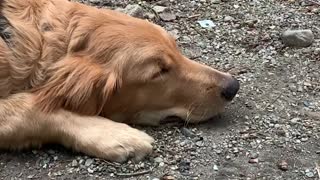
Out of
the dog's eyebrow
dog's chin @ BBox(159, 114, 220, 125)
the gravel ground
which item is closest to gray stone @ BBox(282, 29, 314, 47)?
the gravel ground

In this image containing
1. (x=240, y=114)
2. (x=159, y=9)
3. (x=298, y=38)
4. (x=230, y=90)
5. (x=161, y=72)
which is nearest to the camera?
(x=161, y=72)

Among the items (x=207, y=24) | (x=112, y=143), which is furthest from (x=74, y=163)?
(x=207, y=24)

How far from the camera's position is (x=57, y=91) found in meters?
3.88

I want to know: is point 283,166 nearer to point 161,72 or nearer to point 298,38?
point 161,72

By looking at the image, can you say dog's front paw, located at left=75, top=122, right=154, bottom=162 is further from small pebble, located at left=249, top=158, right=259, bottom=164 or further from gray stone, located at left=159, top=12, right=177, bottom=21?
gray stone, located at left=159, top=12, right=177, bottom=21

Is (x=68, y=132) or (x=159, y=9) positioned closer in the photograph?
(x=68, y=132)

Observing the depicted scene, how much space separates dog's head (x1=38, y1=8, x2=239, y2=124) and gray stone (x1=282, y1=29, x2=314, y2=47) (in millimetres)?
1179

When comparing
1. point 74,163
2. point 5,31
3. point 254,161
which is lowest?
point 74,163

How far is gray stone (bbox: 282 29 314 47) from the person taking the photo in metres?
5.20

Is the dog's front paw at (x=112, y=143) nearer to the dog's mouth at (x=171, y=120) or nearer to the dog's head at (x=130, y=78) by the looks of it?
the dog's head at (x=130, y=78)

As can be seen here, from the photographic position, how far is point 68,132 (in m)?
3.88

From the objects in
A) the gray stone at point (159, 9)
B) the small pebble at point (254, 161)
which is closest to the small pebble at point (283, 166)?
the small pebble at point (254, 161)

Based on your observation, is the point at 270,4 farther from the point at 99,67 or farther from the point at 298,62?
the point at 99,67

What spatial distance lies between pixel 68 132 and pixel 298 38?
2.08 meters
